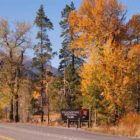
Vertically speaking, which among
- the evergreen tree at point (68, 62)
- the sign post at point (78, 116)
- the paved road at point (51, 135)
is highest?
the evergreen tree at point (68, 62)

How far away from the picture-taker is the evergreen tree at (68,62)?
2788 inches

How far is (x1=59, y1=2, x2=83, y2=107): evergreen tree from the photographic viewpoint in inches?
2788

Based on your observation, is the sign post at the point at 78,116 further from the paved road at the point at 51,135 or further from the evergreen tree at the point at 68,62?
the evergreen tree at the point at 68,62

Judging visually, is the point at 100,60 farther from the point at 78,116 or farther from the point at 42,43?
the point at 42,43

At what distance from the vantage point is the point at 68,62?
7738 cm

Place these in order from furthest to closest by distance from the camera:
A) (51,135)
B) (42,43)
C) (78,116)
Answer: (42,43) → (78,116) → (51,135)

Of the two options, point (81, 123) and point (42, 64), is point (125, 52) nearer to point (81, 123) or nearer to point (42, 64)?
point (81, 123)

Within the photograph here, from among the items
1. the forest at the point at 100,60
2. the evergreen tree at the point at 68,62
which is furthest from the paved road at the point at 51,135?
the evergreen tree at the point at 68,62

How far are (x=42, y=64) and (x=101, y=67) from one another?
116 feet

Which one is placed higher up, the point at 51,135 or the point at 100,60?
the point at 100,60

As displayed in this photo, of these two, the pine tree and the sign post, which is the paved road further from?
the pine tree

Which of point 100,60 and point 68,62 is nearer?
point 100,60

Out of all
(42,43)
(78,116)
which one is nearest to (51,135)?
(78,116)

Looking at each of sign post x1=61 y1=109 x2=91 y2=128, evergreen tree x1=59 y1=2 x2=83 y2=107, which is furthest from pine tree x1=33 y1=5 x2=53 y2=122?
sign post x1=61 y1=109 x2=91 y2=128
